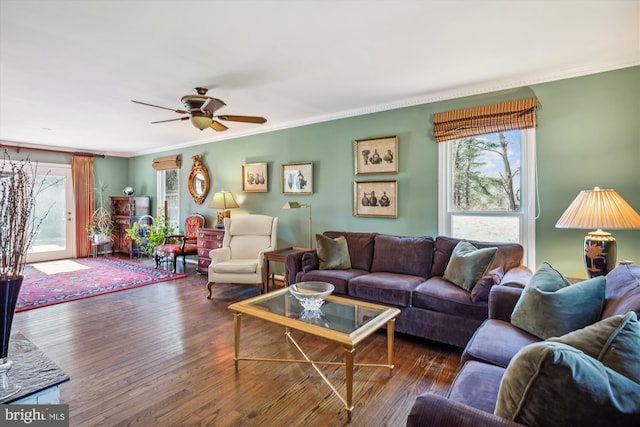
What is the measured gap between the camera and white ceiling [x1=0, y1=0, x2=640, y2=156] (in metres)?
Answer: 2.03

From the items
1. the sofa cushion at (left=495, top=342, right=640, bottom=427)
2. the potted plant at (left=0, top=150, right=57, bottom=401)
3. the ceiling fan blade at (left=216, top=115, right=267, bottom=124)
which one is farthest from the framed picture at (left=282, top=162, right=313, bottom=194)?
the sofa cushion at (left=495, top=342, right=640, bottom=427)

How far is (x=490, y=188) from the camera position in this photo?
3.45m

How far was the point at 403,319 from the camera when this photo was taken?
9.52 ft

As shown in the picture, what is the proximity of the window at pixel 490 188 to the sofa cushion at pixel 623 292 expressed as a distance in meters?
1.43

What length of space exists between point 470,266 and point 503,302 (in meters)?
0.66

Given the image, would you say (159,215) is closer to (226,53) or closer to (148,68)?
(148,68)

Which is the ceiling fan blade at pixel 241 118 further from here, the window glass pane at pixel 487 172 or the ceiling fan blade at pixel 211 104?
the window glass pane at pixel 487 172

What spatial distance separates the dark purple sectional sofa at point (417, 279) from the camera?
8.55 feet

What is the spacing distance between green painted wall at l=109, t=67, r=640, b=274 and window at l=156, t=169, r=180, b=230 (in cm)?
113

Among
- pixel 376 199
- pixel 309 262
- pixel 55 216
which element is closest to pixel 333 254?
pixel 309 262

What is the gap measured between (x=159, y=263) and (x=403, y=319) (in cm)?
502

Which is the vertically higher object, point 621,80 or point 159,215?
point 621,80

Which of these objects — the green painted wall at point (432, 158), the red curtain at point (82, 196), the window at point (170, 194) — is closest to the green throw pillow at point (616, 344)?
the green painted wall at point (432, 158)

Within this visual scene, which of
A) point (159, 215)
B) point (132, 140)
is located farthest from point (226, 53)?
point (159, 215)
